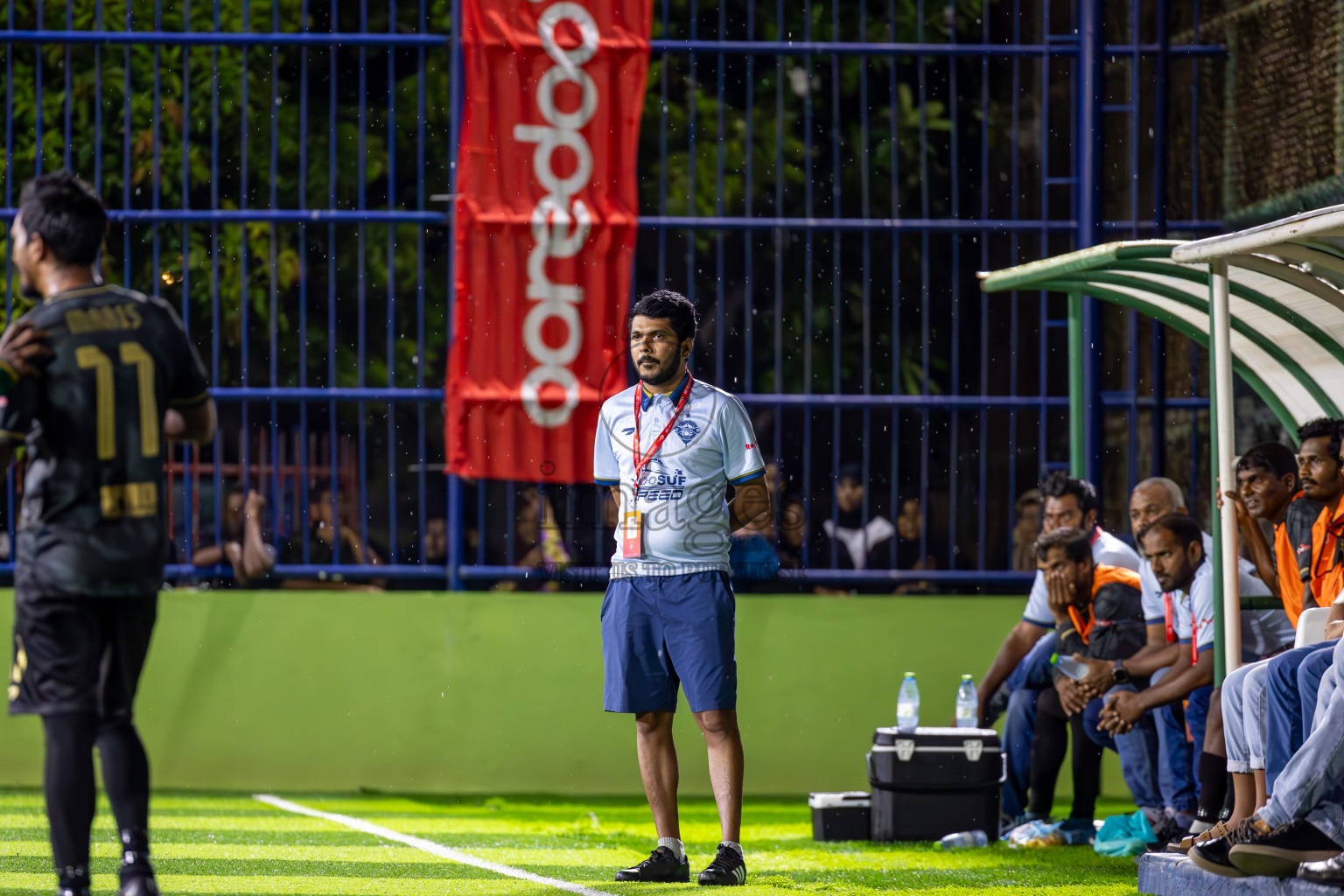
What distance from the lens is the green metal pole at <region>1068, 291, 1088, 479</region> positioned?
345 inches

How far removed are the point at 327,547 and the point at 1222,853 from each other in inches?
228

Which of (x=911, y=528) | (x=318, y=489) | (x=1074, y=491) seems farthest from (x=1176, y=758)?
(x=318, y=489)

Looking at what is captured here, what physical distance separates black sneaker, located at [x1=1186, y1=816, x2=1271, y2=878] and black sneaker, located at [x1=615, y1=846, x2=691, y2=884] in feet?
5.65

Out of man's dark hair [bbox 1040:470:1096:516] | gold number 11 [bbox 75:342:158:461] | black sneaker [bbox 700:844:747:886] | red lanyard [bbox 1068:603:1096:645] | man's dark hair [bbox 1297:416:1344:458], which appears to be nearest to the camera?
gold number 11 [bbox 75:342:158:461]

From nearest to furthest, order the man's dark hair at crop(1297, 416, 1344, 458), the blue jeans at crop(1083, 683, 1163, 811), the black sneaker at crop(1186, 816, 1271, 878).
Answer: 1. the black sneaker at crop(1186, 816, 1271, 878)
2. the man's dark hair at crop(1297, 416, 1344, 458)
3. the blue jeans at crop(1083, 683, 1163, 811)

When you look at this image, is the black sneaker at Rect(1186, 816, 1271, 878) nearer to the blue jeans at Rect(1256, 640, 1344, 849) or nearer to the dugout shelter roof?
the blue jeans at Rect(1256, 640, 1344, 849)

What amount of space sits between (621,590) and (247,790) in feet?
13.2

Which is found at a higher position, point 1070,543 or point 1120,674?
point 1070,543

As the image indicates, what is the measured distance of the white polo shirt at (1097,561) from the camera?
304 inches

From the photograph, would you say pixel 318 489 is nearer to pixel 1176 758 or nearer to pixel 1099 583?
pixel 1099 583

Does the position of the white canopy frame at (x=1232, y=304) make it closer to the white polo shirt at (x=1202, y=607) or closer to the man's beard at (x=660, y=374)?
the white polo shirt at (x=1202, y=607)

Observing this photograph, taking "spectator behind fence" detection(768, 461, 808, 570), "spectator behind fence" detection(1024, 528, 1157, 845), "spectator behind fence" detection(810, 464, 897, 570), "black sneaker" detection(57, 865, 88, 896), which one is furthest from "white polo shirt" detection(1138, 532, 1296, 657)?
"black sneaker" detection(57, 865, 88, 896)

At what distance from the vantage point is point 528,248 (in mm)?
9508

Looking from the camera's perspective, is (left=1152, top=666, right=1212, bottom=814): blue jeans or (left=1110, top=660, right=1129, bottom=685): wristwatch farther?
(left=1110, top=660, right=1129, bottom=685): wristwatch
